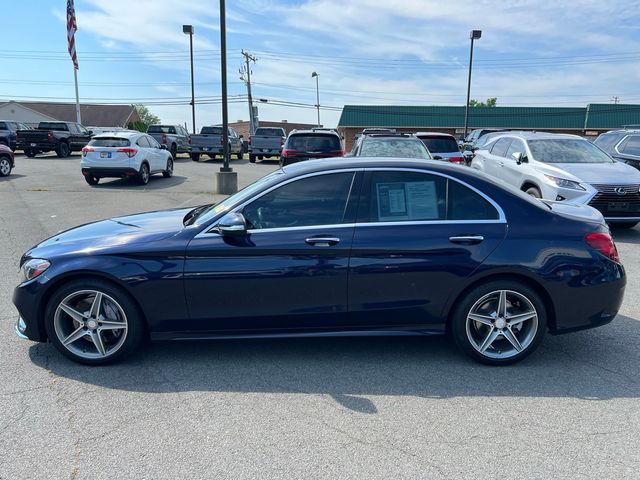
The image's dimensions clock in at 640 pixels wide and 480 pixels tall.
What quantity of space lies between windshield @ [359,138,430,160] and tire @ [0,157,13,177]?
13.8 m

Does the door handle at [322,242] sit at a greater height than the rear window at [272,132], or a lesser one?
lesser

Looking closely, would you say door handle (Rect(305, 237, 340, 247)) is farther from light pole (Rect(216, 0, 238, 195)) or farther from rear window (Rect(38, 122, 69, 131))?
rear window (Rect(38, 122, 69, 131))

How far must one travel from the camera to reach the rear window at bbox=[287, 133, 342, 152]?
44.8 ft

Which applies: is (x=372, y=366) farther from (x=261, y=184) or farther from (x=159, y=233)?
(x=159, y=233)

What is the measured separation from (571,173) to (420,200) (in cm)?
599

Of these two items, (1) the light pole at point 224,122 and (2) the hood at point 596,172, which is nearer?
(2) the hood at point 596,172

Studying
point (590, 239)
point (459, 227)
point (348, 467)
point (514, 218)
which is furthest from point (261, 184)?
point (590, 239)

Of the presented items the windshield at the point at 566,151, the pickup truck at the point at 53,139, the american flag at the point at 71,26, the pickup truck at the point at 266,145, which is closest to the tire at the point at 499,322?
the windshield at the point at 566,151

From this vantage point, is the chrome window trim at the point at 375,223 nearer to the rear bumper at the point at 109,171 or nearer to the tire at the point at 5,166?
the rear bumper at the point at 109,171

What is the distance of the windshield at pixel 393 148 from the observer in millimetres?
10430

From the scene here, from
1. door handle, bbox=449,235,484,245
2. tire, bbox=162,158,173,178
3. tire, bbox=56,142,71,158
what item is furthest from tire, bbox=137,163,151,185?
door handle, bbox=449,235,484,245

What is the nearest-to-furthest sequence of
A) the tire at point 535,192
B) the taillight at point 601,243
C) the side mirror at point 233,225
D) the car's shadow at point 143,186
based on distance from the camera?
the side mirror at point 233,225 → the taillight at point 601,243 → the tire at point 535,192 → the car's shadow at point 143,186

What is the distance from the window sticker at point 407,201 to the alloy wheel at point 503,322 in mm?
828

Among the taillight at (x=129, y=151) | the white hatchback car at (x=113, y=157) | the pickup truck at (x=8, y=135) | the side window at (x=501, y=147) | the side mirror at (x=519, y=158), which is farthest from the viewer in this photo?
the pickup truck at (x=8, y=135)
